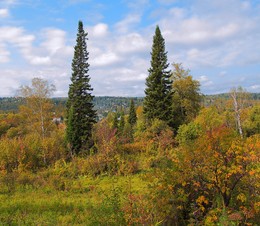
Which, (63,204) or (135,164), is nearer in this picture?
(63,204)

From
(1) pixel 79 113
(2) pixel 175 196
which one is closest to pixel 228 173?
(2) pixel 175 196

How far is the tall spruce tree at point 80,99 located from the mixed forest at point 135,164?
0.12m

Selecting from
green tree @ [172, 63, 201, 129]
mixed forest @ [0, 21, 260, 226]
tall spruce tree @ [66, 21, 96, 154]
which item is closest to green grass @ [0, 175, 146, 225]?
mixed forest @ [0, 21, 260, 226]

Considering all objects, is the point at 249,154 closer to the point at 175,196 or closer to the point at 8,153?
the point at 175,196

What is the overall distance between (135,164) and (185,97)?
64.9ft

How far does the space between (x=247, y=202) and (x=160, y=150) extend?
15207 millimetres

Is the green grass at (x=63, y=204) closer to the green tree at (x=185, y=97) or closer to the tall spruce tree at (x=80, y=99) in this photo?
the tall spruce tree at (x=80, y=99)

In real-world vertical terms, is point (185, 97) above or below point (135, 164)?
above

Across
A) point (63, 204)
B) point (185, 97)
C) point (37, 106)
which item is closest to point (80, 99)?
point (37, 106)

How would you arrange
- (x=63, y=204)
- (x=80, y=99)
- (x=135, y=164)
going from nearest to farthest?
(x=63, y=204), (x=135, y=164), (x=80, y=99)

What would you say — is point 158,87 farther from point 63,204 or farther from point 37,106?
point 63,204

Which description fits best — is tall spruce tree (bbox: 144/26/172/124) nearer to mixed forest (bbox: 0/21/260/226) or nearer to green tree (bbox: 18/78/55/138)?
mixed forest (bbox: 0/21/260/226)

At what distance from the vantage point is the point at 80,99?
1225 inches

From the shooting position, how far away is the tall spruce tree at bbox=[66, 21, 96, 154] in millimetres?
28438
